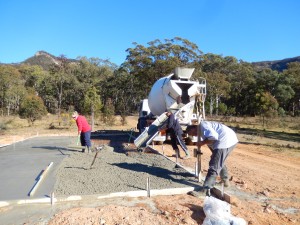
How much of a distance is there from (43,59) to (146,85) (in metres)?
79.4

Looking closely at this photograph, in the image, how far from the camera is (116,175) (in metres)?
7.41

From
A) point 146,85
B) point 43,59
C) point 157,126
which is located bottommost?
point 157,126

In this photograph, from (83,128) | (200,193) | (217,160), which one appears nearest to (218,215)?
(200,193)

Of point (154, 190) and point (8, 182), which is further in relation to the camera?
point (8, 182)

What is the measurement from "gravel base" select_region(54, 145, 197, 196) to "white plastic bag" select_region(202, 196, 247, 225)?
176 cm

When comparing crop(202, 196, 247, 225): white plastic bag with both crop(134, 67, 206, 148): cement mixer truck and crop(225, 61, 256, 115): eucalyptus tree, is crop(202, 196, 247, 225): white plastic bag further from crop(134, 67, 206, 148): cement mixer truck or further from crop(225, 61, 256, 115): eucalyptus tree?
crop(225, 61, 256, 115): eucalyptus tree

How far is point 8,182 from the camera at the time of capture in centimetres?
712

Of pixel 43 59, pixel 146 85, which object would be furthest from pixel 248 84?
pixel 43 59

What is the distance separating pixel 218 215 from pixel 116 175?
3336 mm

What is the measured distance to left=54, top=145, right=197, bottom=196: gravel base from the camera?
639 centimetres

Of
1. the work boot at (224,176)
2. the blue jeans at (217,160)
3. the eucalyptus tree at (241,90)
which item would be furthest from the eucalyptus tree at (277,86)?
the blue jeans at (217,160)

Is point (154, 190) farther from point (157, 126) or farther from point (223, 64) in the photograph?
point (223, 64)

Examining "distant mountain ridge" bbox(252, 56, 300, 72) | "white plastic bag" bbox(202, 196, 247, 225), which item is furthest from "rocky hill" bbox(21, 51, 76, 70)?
"white plastic bag" bbox(202, 196, 247, 225)

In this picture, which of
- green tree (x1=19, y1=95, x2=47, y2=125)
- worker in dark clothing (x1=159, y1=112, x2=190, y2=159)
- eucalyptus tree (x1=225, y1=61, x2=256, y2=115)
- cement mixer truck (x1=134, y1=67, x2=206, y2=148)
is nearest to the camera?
worker in dark clothing (x1=159, y1=112, x2=190, y2=159)
